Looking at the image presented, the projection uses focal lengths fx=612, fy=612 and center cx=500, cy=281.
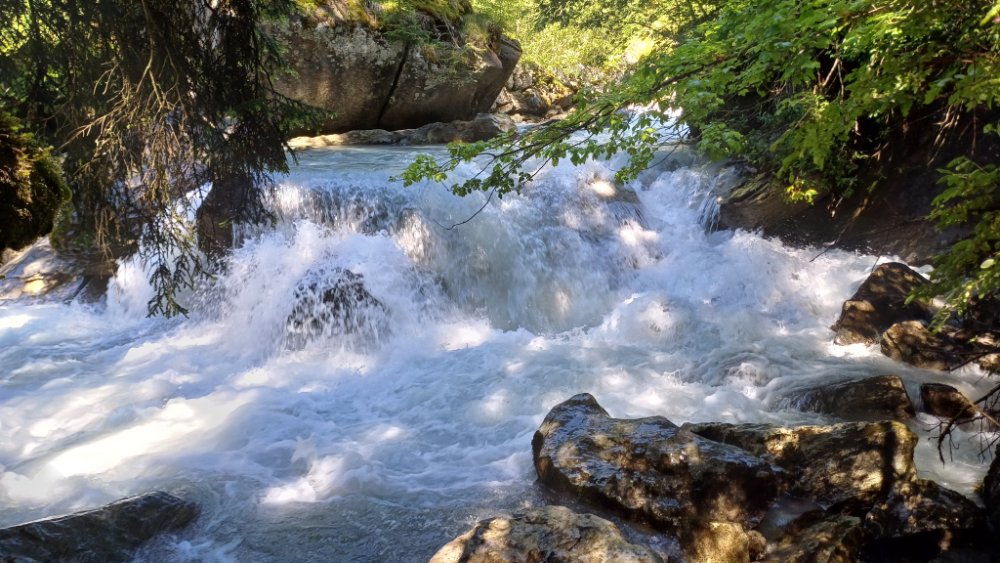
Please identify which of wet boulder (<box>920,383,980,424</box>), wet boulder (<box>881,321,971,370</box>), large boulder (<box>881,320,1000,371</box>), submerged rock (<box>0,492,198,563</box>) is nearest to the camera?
submerged rock (<box>0,492,198,563</box>)

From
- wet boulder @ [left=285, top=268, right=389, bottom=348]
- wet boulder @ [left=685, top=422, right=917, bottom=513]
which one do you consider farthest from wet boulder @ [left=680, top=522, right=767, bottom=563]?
wet boulder @ [left=285, top=268, right=389, bottom=348]

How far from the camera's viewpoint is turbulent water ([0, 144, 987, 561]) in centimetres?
516

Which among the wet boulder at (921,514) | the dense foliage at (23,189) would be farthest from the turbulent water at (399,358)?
the dense foliage at (23,189)

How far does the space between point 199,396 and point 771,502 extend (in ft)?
19.7

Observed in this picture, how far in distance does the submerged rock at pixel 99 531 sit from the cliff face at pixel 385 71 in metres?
10.6

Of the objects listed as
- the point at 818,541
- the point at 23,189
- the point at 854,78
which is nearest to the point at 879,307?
the point at 818,541

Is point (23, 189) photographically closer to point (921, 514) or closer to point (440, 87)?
point (921, 514)

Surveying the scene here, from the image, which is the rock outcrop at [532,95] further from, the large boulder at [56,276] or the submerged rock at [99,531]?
the submerged rock at [99,531]

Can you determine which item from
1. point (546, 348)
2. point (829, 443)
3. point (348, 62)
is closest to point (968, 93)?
point (829, 443)

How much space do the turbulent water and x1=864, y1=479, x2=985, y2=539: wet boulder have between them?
2.78 feet

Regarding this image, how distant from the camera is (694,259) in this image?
10938 mm

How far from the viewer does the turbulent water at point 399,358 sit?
5156 mm

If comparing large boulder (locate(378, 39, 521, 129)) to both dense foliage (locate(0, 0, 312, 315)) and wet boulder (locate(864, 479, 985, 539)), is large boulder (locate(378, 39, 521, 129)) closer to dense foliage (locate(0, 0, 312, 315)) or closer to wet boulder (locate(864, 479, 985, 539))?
dense foliage (locate(0, 0, 312, 315))

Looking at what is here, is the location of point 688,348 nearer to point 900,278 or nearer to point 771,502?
point 900,278
